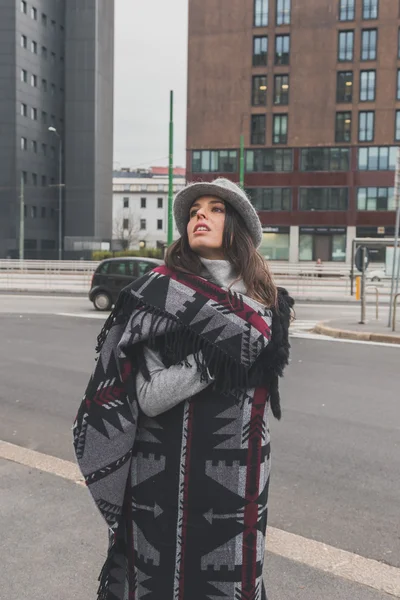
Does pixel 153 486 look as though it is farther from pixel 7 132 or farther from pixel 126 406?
pixel 7 132

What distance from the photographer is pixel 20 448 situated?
16.1 ft

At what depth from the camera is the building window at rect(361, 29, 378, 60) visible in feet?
172

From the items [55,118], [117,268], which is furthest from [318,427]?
[55,118]

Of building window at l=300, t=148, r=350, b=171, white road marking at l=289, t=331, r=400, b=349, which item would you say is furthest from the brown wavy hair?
building window at l=300, t=148, r=350, b=171

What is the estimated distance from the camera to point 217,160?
55375mm

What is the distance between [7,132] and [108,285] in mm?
46421

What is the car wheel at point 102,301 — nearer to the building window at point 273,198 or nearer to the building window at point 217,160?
the building window at point 273,198

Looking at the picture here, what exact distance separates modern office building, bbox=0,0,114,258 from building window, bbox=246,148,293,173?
52.9 ft

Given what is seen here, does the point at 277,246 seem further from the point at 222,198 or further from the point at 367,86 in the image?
the point at 222,198

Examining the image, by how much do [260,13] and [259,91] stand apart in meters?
6.91

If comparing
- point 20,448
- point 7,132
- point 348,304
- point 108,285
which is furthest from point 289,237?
point 20,448

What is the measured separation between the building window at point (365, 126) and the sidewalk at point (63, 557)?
53348 millimetres

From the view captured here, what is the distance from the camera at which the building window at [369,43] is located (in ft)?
172

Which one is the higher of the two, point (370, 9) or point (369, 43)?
point (370, 9)
